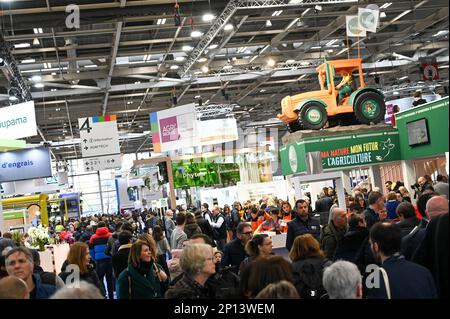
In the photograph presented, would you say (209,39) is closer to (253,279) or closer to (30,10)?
(30,10)

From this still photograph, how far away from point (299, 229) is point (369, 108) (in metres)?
5.60

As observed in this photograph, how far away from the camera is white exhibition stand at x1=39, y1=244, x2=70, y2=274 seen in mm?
10242

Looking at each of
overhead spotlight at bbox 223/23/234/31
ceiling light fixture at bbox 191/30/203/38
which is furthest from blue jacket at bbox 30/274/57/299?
ceiling light fixture at bbox 191/30/203/38

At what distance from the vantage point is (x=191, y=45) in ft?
55.6

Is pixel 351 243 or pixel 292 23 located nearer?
pixel 351 243

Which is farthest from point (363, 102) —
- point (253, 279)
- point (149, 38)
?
point (253, 279)

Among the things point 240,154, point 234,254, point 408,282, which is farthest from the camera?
point 240,154

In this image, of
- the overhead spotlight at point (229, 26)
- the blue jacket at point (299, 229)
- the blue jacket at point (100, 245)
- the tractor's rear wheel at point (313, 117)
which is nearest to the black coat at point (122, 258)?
the blue jacket at point (299, 229)

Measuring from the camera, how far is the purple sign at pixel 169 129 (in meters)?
16.1

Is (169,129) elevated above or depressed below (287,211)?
above

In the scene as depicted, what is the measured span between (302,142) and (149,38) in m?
6.08

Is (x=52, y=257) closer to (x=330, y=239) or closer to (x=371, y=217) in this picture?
(x=371, y=217)

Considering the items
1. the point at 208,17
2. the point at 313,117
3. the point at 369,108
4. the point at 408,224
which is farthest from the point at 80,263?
the point at 208,17

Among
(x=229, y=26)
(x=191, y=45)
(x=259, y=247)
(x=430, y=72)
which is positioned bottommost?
(x=259, y=247)
